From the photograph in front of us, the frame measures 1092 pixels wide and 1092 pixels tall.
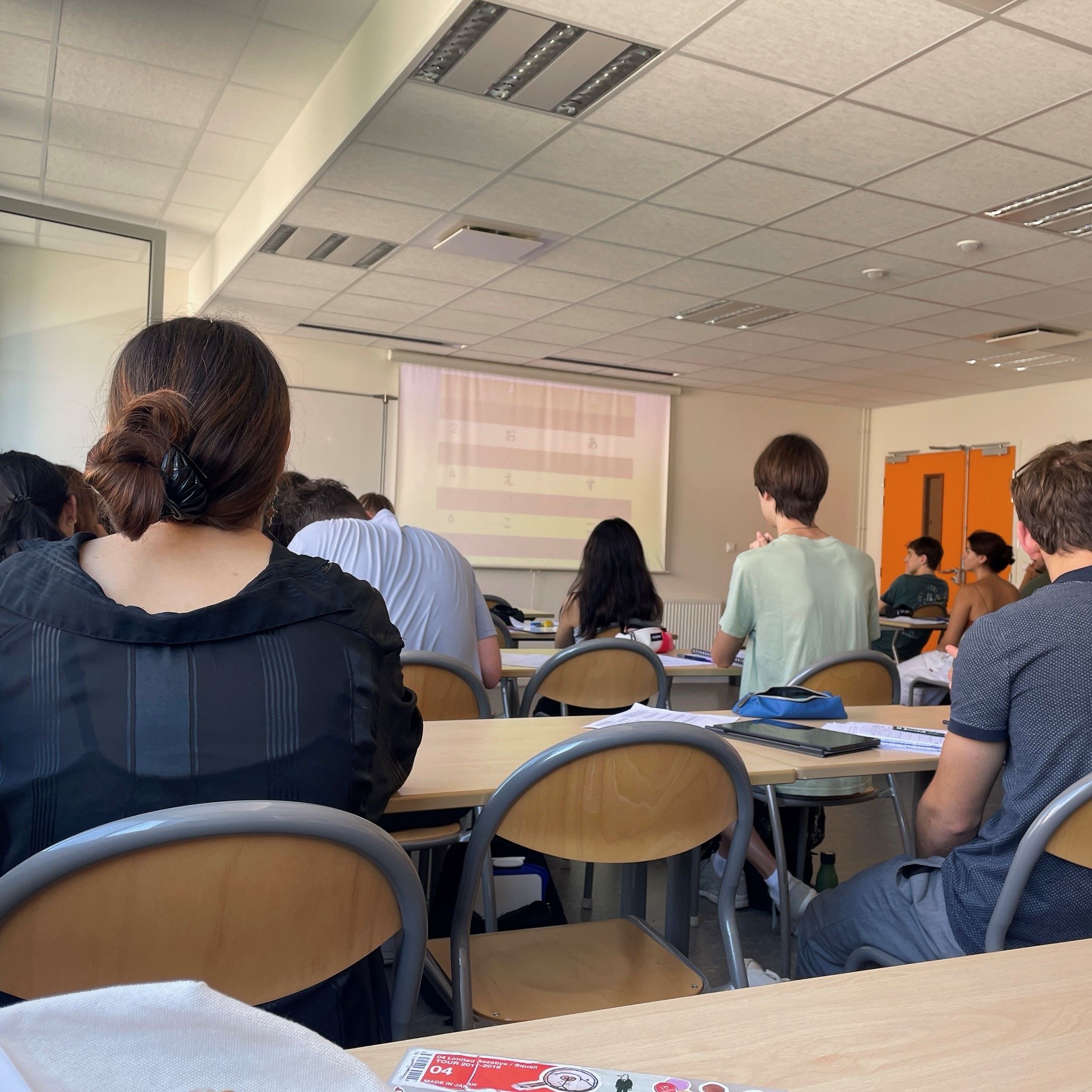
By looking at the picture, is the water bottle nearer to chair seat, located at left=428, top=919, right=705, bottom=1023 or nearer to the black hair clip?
chair seat, located at left=428, top=919, right=705, bottom=1023

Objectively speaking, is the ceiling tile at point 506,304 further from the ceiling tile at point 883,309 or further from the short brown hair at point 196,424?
the short brown hair at point 196,424

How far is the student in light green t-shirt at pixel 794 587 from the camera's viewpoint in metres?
2.89

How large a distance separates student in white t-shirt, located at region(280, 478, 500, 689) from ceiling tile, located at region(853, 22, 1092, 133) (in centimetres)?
219

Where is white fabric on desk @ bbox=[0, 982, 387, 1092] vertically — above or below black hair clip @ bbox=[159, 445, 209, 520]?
below

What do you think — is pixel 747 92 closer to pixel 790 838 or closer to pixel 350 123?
pixel 350 123

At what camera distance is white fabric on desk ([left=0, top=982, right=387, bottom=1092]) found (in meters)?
0.40

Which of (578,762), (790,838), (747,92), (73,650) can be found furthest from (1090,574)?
(747,92)

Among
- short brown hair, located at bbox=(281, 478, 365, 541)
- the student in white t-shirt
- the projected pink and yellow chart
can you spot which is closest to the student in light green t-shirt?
the student in white t-shirt

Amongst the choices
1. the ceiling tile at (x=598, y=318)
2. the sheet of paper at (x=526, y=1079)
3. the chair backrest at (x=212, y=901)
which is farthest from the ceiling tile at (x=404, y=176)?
the sheet of paper at (x=526, y=1079)

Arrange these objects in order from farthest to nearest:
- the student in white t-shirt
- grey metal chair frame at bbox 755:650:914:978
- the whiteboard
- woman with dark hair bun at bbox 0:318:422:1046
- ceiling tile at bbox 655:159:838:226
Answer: the whiteboard
ceiling tile at bbox 655:159:838:226
the student in white t-shirt
grey metal chair frame at bbox 755:650:914:978
woman with dark hair bun at bbox 0:318:422:1046

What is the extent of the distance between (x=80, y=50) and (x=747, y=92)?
2.74 metres

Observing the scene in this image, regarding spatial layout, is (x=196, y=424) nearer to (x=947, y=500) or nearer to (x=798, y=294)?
(x=798, y=294)

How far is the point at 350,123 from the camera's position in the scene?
156 inches

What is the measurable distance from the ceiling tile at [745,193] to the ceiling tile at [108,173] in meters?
2.85
